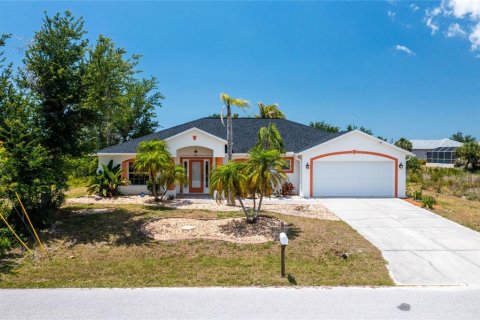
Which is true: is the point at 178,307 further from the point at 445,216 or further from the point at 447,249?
the point at 445,216

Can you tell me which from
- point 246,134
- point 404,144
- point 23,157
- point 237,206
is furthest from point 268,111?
point 404,144

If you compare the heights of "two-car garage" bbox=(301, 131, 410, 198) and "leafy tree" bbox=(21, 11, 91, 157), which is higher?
"leafy tree" bbox=(21, 11, 91, 157)

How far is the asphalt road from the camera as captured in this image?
208 inches

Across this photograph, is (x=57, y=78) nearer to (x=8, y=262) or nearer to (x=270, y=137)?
(x=8, y=262)

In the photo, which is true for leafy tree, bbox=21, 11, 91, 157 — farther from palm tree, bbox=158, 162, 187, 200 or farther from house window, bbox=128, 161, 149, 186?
house window, bbox=128, 161, 149, 186

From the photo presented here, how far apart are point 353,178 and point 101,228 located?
14096 mm

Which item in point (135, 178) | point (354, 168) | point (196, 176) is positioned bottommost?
point (135, 178)

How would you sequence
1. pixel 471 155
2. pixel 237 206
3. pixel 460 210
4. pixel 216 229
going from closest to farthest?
1. pixel 216 229
2. pixel 460 210
3. pixel 237 206
4. pixel 471 155

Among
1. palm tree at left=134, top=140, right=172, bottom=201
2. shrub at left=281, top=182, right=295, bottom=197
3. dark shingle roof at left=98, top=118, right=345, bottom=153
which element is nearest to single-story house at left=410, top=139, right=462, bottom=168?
dark shingle roof at left=98, top=118, right=345, bottom=153

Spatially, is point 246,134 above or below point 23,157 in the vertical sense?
above

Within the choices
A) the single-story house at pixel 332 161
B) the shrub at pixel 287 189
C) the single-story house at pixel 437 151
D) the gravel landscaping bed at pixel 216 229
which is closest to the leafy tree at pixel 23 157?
the gravel landscaping bed at pixel 216 229

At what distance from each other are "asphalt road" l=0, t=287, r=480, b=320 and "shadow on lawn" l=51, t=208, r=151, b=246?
328 centimetres

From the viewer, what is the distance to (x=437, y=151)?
2195 inches

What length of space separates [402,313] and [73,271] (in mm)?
7162
